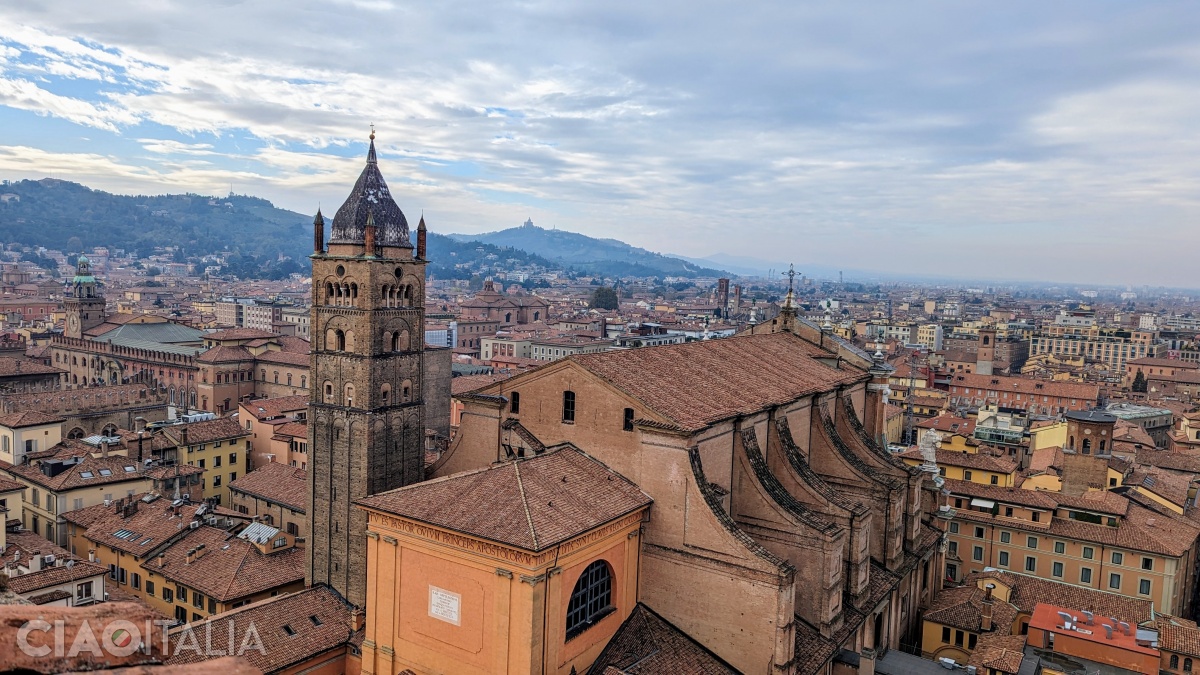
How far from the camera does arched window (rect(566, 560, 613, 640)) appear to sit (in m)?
24.8

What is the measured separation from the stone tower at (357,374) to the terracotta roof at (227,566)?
2765 millimetres

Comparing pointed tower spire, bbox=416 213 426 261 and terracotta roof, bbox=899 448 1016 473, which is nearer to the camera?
pointed tower spire, bbox=416 213 426 261

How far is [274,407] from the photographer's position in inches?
2682

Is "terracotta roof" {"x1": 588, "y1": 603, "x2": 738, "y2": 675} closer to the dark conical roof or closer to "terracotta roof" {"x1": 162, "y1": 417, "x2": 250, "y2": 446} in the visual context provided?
the dark conical roof

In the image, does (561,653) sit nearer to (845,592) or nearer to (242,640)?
(242,640)

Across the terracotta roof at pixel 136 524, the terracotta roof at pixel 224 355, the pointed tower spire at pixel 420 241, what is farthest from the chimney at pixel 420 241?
the terracotta roof at pixel 224 355

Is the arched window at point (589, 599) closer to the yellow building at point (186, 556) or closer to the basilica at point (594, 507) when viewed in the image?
the basilica at point (594, 507)

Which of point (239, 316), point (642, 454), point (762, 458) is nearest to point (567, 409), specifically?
point (642, 454)

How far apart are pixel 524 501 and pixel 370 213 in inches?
642

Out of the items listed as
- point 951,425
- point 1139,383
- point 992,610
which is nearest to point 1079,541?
point 992,610

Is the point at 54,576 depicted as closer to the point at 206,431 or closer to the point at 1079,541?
the point at 206,431

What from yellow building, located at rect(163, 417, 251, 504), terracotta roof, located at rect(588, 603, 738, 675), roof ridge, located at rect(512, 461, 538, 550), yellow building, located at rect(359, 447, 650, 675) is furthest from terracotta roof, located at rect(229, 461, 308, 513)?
terracotta roof, located at rect(588, 603, 738, 675)

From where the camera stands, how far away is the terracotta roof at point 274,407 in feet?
217

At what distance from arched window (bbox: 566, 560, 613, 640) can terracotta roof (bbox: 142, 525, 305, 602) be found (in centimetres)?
1796
